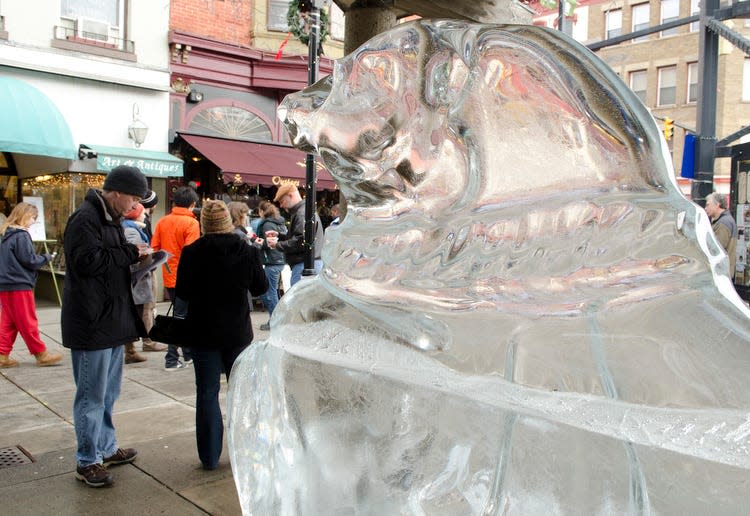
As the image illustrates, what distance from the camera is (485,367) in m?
1.25

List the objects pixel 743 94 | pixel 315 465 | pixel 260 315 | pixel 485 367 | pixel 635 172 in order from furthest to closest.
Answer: pixel 743 94
pixel 260 315
pixel 315 465
pixel 485 367
pixel 635 172

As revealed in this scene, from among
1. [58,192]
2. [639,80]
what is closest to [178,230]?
[58,192]

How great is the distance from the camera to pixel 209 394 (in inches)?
146

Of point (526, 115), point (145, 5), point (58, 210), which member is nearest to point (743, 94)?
point (145, 5)

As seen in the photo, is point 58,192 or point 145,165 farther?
point 58,192

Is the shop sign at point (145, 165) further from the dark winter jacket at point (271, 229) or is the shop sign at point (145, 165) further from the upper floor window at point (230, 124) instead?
the dark winter jacket at point (271, 229)

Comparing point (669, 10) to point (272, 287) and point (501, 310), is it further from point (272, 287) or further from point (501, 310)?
point (501, 310)

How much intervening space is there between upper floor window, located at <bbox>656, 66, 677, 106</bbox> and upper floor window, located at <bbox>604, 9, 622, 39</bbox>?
7.02 feet

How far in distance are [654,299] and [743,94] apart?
84.6 feet

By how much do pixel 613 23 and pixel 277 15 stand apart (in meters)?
16.2

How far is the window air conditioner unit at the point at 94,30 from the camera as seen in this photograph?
1063 centimetres

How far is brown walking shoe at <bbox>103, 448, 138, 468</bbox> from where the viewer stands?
12.7 ft

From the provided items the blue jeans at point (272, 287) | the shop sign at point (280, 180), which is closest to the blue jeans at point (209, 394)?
the blue jeans at point (272, 287)

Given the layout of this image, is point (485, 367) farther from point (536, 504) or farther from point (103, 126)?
point (103, 126)
